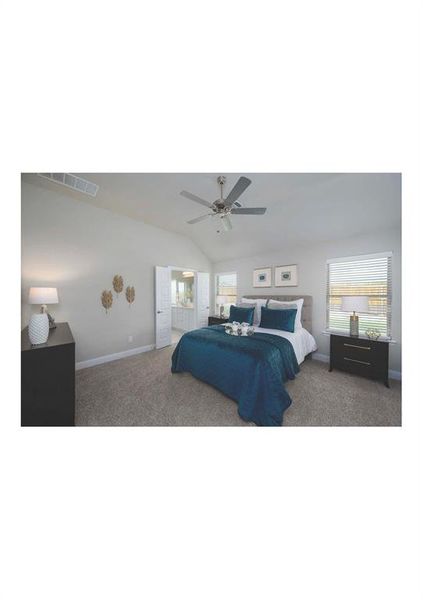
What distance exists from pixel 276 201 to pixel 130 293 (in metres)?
2.98

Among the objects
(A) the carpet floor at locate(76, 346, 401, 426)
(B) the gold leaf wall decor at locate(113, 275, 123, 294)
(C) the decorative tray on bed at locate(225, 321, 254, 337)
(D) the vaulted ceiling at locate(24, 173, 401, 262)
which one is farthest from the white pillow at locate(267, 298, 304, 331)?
(B) the gold leaf wall decor at locate(113, 275, 123, 294)

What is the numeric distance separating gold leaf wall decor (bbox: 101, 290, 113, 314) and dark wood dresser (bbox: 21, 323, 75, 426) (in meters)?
1.74

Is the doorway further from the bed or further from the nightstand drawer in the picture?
the nightstand drawer

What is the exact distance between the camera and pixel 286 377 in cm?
238

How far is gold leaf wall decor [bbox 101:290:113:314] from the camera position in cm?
323

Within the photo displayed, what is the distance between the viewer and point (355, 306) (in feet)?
8.56

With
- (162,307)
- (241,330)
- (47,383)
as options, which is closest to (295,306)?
(241,330)

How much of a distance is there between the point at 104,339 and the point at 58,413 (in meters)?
1.96

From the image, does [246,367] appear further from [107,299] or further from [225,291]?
[225,291]

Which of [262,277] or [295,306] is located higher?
[262,277]
